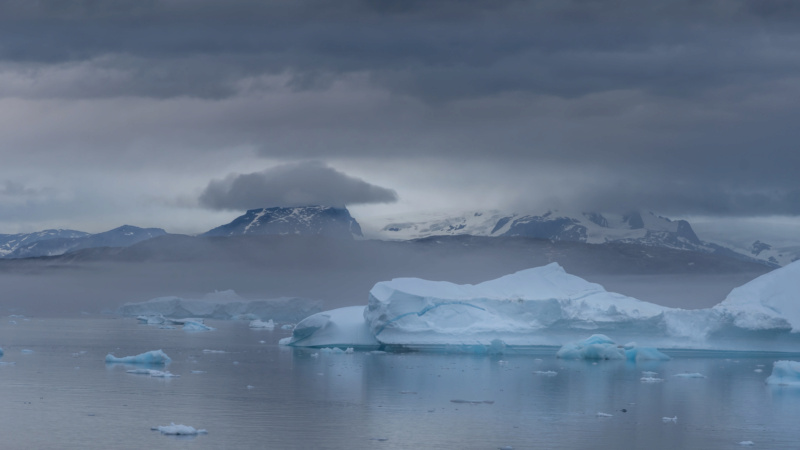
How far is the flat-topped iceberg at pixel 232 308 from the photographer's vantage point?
7019 centimetres

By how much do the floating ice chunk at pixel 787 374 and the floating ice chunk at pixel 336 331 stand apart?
13.3 metres

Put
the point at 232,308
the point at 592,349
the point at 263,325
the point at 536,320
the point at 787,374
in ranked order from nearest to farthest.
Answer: the point at 787,374
the point at 592,349
the point at 536,320
the point at 263,325
the point at 232,308

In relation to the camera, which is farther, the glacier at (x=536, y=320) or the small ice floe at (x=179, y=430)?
the glacier at (x=536, y=320)

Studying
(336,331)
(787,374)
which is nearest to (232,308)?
(336,331)

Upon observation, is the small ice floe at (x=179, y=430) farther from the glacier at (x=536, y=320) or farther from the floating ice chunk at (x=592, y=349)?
the floating ice chunk at (x=592, y=349)

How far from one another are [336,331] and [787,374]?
49.0 ft

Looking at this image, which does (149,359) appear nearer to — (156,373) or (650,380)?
(156,373)

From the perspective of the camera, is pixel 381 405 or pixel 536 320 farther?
pixel 536 320

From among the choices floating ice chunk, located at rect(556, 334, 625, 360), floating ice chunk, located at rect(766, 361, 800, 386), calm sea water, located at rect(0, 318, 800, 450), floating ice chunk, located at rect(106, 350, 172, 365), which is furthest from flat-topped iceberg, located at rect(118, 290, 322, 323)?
floating ice chunk, located at rect(766, 361, 800, 386)

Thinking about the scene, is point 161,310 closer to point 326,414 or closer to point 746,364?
point 746,364

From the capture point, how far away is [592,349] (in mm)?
32062

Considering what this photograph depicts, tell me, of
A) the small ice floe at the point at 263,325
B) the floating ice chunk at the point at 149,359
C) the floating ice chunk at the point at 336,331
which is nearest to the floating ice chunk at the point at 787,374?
the floating ice chunk at the point at 336,331

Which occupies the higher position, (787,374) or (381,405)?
(787,374)

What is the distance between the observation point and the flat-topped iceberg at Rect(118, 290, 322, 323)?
70188 millimetres
